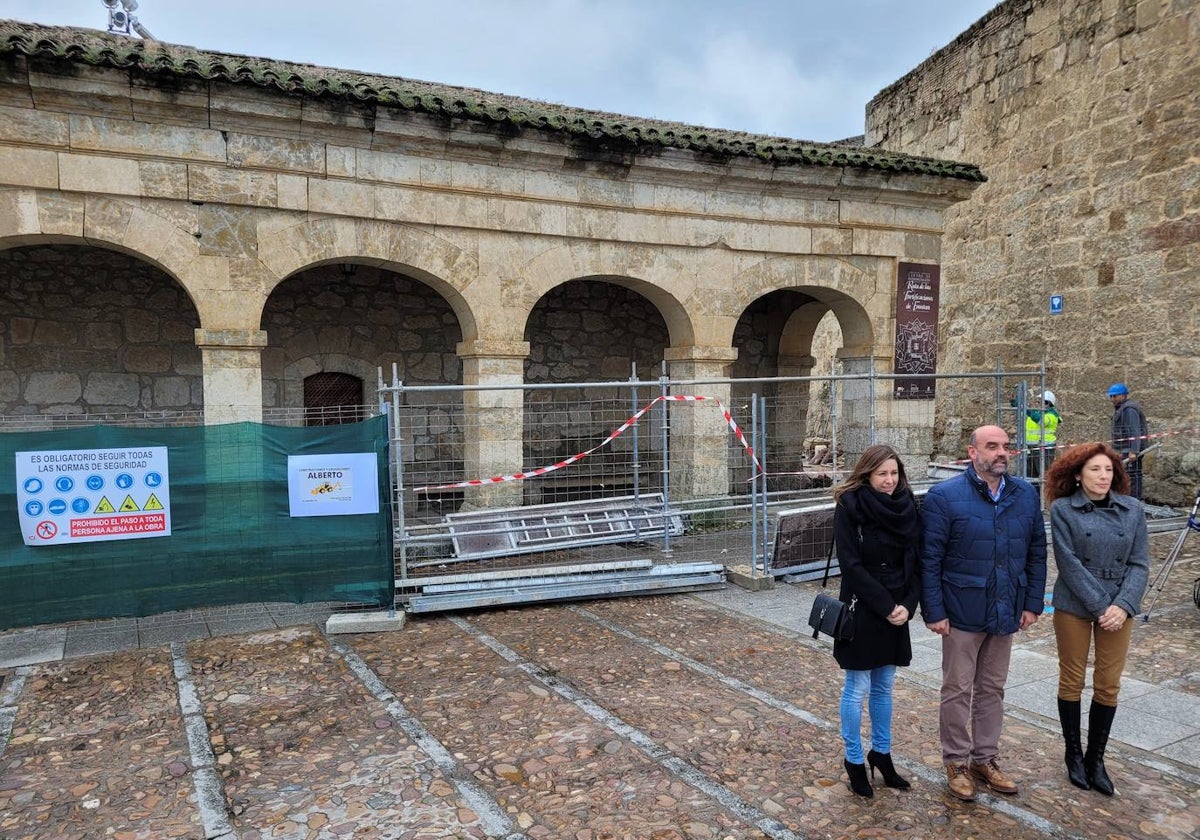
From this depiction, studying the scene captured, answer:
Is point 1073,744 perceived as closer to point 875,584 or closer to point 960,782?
point 960,782

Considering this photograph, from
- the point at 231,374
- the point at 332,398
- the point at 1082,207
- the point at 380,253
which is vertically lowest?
the point at 332,398

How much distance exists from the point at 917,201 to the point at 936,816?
947cm

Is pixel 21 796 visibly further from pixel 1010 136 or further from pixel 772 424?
pixel 1010 136

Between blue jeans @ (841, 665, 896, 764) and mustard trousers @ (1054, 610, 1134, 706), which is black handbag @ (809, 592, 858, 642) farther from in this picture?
mustard trousers @ (1054, 610, 1134, 706)

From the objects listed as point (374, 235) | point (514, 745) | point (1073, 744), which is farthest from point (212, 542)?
point (1073, 744)

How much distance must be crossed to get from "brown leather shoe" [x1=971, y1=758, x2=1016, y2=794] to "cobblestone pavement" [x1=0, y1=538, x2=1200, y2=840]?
0.05 m

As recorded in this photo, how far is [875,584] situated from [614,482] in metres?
6.95

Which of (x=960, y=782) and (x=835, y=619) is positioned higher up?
(x=835, y=619)

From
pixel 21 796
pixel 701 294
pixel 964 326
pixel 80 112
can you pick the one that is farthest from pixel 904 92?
pixel 21 796

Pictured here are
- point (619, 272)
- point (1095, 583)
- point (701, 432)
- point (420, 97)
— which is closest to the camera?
point (1095, 583)

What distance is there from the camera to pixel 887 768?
12.3 ft

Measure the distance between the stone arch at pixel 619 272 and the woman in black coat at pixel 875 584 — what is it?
20.4 feet

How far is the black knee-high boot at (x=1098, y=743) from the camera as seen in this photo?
3.73 metres

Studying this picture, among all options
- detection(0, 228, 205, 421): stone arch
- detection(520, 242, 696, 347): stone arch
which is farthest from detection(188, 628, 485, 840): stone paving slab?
detection(520, 242, 696, 347): stone arch
